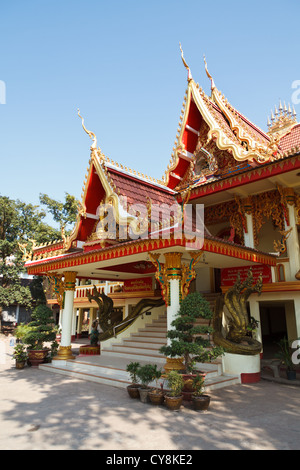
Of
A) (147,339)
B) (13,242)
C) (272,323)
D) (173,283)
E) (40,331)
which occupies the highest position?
(13,242)

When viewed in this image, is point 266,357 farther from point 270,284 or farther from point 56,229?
point 56,229

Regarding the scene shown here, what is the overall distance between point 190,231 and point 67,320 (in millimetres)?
6512

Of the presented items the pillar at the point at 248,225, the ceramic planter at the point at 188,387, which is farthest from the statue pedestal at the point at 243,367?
the pillar at the point at 248,225

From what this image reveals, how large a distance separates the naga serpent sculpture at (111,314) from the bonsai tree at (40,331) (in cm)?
201

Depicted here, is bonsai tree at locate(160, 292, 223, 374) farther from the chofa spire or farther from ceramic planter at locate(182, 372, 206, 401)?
the chofa spire

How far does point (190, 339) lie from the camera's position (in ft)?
20.9

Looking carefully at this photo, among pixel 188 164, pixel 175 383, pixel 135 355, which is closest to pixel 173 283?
pixel 175 383

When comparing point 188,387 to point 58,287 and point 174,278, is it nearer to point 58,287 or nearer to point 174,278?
point 174,278

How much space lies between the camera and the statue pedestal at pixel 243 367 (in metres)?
7.84

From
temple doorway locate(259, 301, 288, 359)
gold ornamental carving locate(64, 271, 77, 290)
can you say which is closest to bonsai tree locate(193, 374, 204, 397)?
gold ornamental carving locate(64, 271, 77, 290)

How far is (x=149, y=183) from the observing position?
1147 centimetres

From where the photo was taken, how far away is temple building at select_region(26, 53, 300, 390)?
7.42 metres
